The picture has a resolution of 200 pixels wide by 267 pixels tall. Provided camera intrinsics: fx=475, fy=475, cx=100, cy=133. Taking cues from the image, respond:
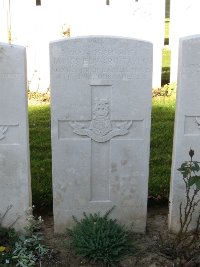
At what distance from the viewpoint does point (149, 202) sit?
187 inches

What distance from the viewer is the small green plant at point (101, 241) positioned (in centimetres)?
372

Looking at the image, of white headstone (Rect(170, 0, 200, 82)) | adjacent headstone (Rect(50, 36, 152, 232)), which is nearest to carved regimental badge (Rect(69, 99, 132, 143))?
adjacent headstone (Rect(50, 36, 152, 232))

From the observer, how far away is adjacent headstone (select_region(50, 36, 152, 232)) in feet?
12.4

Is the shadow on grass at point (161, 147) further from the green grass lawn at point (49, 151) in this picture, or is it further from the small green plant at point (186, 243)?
the small green plant at point (186, 243)

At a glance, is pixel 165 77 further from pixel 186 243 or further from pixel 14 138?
pixel 14 138

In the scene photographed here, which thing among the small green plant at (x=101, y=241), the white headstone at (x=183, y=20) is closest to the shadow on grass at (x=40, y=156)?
the small green plant at (x=101, y=241)

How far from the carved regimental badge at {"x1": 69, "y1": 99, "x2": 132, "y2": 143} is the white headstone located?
5.20m

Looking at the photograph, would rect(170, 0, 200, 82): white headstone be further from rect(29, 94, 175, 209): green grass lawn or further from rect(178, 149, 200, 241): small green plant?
rect(178, 149, 200, 241): small green plant

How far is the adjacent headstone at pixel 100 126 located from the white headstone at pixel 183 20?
5174mm

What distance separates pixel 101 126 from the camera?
13.0 feet

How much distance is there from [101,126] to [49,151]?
2.13m

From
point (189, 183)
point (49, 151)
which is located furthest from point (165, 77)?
point (189, 183)

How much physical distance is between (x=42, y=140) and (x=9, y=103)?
2505 mm

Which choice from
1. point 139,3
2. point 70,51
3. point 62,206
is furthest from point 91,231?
point 139,3
